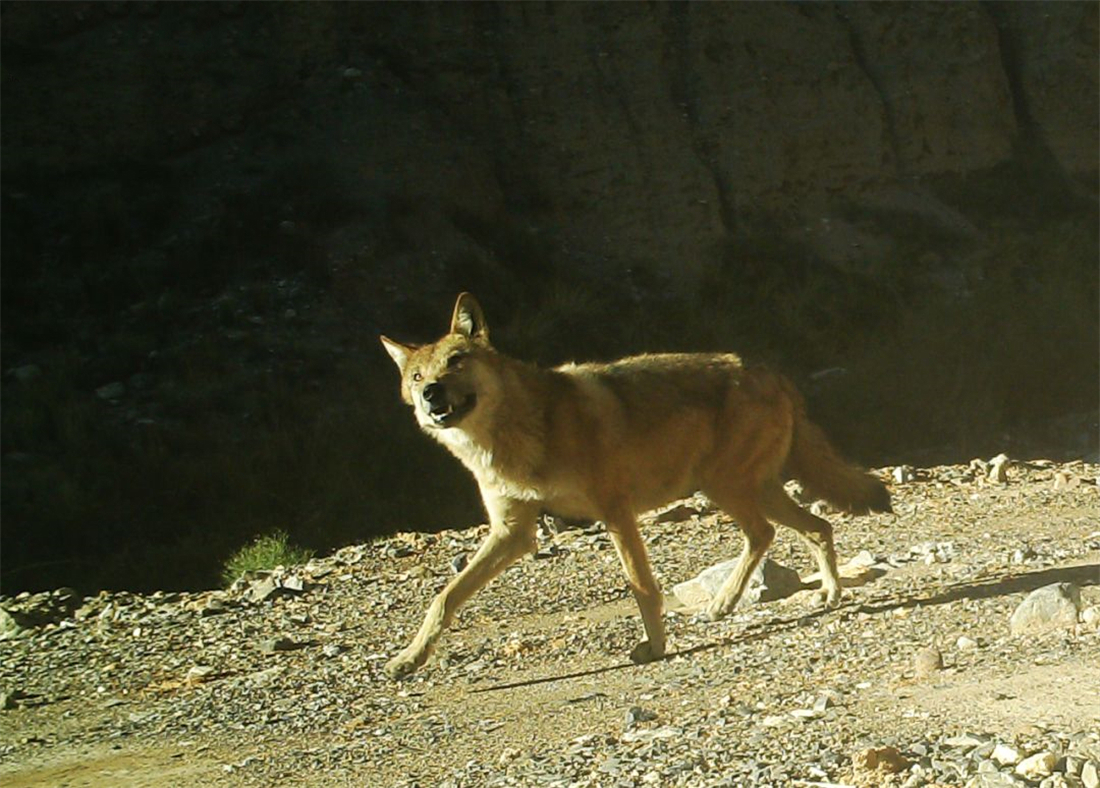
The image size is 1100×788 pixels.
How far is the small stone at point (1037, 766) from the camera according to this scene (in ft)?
15.0

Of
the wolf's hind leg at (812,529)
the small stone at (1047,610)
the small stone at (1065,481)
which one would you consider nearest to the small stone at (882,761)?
the small stone at (1047,610)

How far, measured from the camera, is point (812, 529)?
798cm

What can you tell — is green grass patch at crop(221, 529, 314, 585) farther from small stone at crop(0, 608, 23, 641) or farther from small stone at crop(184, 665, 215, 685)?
small stone at crop(184, 665, 215, 685)

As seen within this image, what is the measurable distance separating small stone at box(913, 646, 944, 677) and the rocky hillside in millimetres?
7543

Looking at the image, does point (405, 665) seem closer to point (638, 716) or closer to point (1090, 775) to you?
point (638, 716)

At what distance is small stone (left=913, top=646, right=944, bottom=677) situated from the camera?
20.2 ft

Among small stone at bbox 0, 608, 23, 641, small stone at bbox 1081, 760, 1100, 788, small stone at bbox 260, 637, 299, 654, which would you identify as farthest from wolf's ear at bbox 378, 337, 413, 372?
small stone at bbox 1081, 760, 1100, 788

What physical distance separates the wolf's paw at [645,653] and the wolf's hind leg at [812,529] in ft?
3.19

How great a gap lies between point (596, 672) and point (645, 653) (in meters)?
0.24

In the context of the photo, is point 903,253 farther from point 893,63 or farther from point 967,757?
point 967,757

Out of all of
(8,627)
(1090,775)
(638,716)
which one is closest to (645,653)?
(638,716)

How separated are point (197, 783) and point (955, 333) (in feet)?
40.2

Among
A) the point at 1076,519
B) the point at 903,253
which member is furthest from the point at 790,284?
the point at 1076,519

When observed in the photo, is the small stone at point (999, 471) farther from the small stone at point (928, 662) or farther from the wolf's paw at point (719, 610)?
the small stone at point (928, 662)
